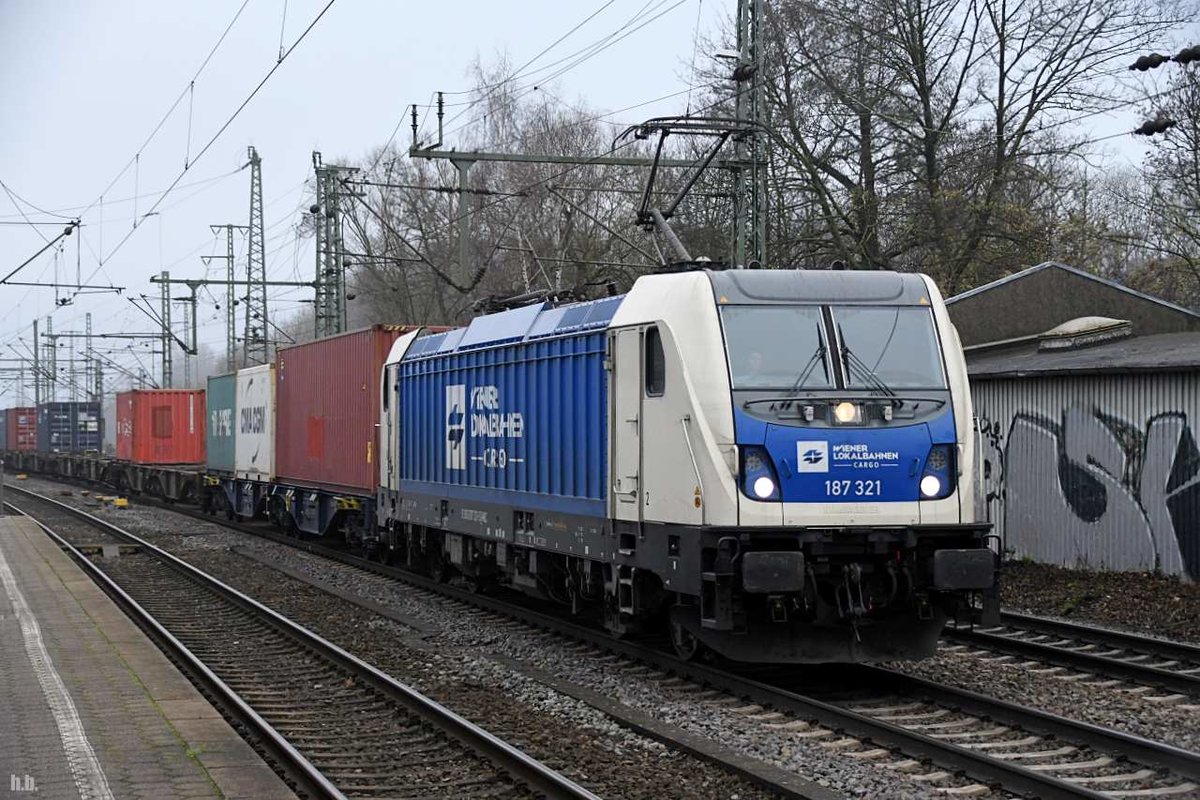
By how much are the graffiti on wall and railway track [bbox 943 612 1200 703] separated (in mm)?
2313

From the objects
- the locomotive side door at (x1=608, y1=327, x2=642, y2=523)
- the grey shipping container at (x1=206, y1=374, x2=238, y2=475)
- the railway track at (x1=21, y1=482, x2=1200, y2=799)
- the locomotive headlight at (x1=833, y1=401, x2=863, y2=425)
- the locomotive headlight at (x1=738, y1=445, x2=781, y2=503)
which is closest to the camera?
the railway track at (x1=21, y1=482, x2=1200, y2=799)

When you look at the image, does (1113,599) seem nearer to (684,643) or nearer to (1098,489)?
(1098,489)

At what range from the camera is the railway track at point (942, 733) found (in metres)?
7.47

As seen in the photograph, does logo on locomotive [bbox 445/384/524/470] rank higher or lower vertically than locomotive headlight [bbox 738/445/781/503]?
higher

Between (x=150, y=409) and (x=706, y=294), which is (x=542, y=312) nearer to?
(x=706, y=294)

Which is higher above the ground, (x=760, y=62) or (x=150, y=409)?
(x=760, y=62)

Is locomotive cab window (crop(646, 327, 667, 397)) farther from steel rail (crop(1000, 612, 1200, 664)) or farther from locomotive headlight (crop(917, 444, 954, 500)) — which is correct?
steel rail (crop(1000, 612, 1200, 664))

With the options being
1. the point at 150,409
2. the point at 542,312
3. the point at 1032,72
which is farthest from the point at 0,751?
the point at 150,409

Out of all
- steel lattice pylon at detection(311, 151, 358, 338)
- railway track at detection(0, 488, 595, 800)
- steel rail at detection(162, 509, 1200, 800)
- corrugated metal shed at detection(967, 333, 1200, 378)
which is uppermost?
steel lattice pylon at detection(311, 151, 358, 338)

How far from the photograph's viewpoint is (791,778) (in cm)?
763

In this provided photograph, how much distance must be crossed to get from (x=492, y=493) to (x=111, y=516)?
22980 mm

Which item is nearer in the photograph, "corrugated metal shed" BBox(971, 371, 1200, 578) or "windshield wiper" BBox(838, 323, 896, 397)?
"windshield wiper" BBox(838, 323, 896, 397)

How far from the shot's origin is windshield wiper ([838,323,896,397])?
10164mm

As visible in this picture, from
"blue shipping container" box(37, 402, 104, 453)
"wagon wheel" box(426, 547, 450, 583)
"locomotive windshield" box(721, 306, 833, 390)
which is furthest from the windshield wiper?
"blue shipping container" box(37, 402, 104, 453)
